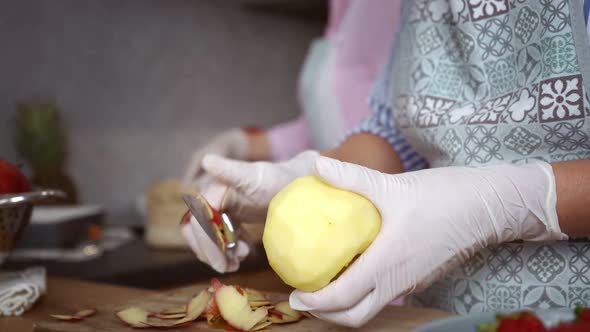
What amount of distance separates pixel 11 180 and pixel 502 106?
0.65 m

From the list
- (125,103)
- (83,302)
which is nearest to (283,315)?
(83,302)

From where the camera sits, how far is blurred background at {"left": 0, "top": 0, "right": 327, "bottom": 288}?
1427mm

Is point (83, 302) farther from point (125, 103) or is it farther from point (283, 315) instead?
point (125, 103)

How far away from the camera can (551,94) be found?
69 cm

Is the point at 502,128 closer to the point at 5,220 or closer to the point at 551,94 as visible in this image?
the point at 551,94

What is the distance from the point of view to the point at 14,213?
82 centimetres

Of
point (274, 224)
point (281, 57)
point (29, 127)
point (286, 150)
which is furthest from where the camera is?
point (281, 57)

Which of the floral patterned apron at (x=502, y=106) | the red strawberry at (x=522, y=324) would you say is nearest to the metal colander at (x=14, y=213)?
the floral patterned apron at (x=502, y=106)

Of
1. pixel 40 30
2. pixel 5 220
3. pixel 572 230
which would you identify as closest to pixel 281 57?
pixel 40 30

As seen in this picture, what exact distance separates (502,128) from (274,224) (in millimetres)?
301

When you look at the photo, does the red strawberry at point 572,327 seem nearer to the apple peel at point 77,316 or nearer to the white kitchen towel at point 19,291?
the apple peel at point 77,316

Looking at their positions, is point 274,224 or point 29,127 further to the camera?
point 29,127

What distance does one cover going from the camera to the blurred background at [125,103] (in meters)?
1.43

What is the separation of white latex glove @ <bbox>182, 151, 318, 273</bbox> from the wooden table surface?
0.05m
